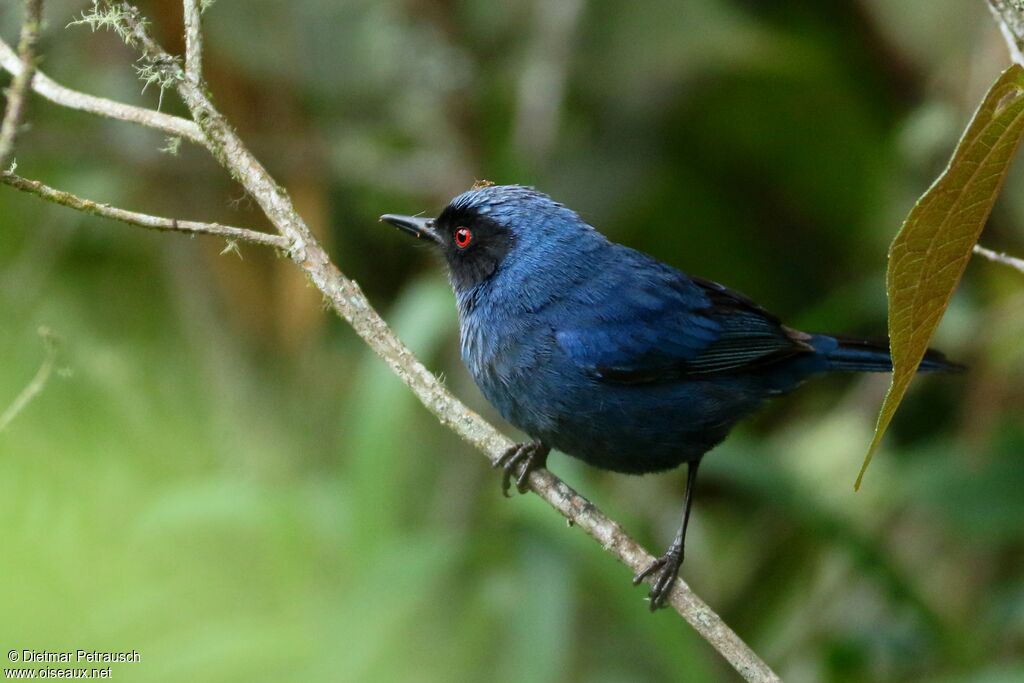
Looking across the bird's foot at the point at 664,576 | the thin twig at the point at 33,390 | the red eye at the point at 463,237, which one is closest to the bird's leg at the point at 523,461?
the bird's foot at the point at 664,576

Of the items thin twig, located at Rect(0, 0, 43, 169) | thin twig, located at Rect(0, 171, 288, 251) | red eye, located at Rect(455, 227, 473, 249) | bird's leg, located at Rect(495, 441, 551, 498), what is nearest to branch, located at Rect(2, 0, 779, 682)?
thin twig, located at Rect(0, 171, 288, 251)

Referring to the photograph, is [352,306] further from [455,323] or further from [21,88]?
[455,323]

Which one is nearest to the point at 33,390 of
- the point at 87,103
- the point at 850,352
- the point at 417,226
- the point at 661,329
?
the point at 87,103

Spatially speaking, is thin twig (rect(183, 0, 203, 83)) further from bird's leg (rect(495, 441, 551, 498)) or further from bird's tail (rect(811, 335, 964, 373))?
bird's tail (rect(811, 335, 964, 373))

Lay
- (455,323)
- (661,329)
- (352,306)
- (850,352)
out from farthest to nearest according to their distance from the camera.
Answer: (455,323), (850,352), (661,329), (352,306)

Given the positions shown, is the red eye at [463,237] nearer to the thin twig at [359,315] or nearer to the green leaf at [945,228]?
the thin twig at [359,315]

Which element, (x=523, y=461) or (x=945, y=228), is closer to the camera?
(x=945, y=228)

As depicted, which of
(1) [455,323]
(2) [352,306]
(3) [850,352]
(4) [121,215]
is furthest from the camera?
(1) [455,323]
